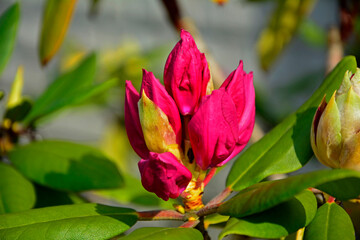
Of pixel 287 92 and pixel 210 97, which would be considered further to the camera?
pixel 287 92

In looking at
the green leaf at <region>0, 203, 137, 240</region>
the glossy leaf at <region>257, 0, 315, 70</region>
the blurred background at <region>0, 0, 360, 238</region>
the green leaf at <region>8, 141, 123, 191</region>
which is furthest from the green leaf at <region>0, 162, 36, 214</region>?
the glossy leaf at <region>257, 0, 315, 70</region>

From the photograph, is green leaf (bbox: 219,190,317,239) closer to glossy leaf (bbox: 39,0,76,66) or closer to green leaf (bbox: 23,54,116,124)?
green leaf (bbox: 23,54,116,124)

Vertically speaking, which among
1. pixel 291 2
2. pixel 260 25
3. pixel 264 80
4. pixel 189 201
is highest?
pixel 291 2

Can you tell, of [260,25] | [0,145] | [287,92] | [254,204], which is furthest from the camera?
[260,25]

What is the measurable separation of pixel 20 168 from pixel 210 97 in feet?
1.41

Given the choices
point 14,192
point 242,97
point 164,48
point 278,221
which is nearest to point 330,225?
point 278,221

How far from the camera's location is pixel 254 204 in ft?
1.53

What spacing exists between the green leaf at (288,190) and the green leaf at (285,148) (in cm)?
7

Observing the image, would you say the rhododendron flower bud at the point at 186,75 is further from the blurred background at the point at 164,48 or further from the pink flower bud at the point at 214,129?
the blurred background at the point at 164,48

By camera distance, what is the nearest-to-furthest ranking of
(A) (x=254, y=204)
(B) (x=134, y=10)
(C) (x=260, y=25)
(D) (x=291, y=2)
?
(A) (x=254, y=204) < (D) (x=291, y=2) < (B) (x=134, y=10) < (C) (x=260, y=25)

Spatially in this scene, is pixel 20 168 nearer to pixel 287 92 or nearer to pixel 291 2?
pixel 291 2

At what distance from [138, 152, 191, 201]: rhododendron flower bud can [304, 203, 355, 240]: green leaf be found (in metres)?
0.14

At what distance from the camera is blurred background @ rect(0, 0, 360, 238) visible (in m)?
1.35

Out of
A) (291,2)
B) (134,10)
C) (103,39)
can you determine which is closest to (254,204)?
(291,2)
